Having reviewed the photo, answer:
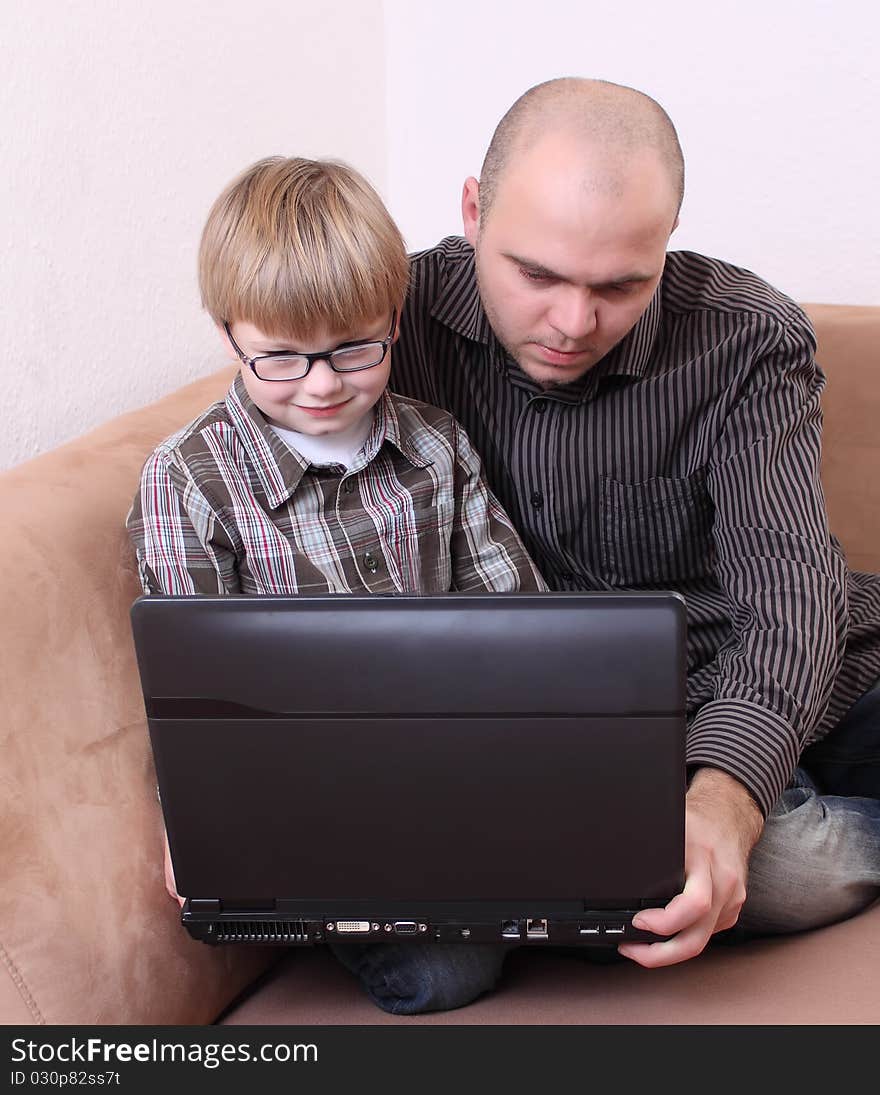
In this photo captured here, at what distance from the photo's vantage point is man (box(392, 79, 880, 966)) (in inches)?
47.0

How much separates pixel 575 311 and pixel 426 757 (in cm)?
56

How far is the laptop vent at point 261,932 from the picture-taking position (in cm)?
95

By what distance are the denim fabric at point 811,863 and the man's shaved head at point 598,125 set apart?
66 cm

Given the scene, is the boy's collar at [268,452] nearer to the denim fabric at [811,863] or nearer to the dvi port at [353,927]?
the dvi port at [353,927]

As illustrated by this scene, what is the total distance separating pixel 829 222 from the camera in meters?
1.96

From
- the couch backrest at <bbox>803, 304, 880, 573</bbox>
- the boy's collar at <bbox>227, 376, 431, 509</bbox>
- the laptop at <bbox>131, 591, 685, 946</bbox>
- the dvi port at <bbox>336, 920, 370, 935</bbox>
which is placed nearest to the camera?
the laptop at <bbox>131, 591, 685, 946</bbox>

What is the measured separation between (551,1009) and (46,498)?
2.19ft

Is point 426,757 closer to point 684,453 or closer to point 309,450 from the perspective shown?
point 309,450

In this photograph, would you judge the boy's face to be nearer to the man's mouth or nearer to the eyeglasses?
the eyeglasses

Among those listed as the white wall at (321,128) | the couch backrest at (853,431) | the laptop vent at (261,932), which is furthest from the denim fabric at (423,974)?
the couch backrest at (853,431)

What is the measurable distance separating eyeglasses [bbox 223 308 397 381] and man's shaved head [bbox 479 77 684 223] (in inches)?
11.5

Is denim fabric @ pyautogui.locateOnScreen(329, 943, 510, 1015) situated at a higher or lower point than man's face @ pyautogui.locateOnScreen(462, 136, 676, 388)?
lower

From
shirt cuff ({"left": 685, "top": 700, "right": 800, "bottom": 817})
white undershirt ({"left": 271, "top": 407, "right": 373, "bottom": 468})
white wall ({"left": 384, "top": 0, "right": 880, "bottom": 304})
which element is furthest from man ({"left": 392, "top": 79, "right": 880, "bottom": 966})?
white wall ({"left": 384, "top": 0, "right": 880, "bottom": 304})
